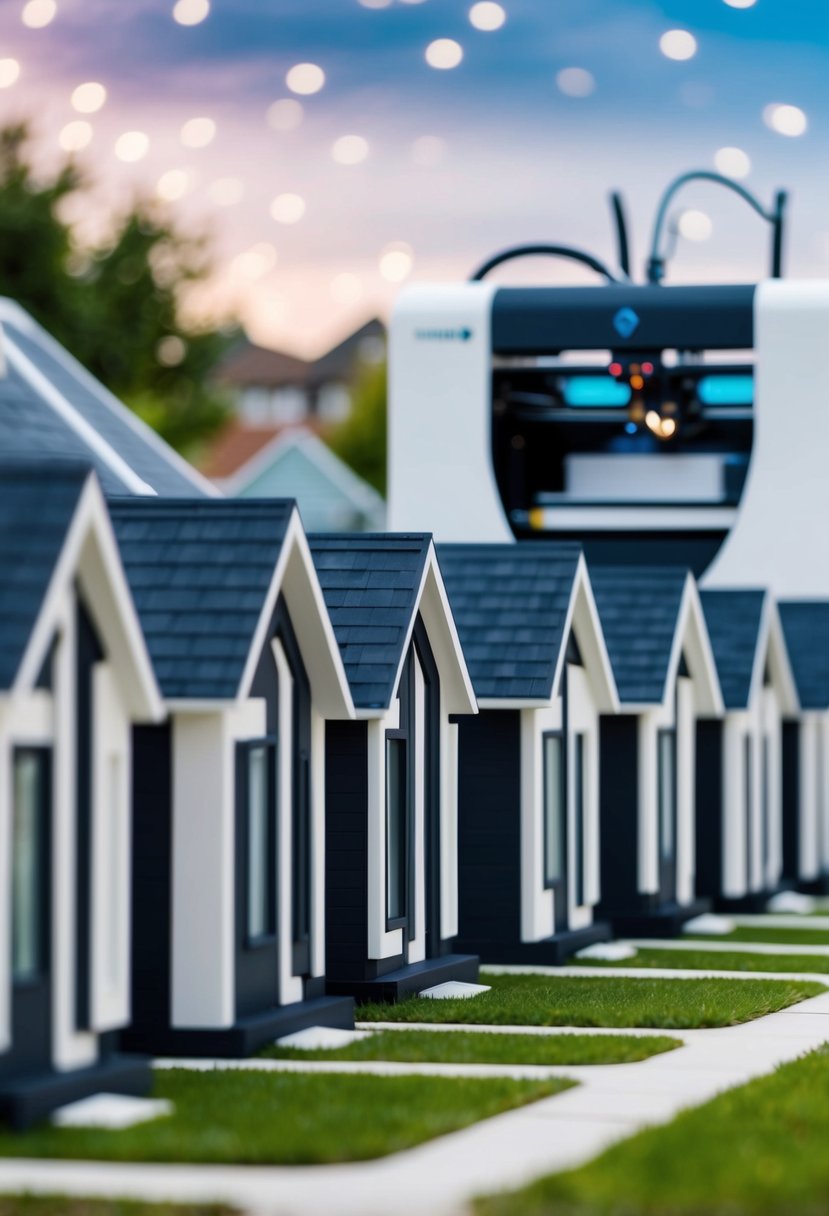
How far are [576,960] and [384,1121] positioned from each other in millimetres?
9363

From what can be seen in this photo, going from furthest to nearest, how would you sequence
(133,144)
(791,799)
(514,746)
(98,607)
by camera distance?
(791,799)
(133,144)
(514,746)
(98,607)

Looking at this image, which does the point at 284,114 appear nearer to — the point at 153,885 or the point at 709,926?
the point at 709,926

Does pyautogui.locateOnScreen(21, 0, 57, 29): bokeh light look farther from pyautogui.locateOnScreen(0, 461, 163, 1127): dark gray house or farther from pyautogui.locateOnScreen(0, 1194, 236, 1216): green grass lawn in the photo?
pyautogui.locateOnScreen(0, 1194, 236, 1216): green grass lawn

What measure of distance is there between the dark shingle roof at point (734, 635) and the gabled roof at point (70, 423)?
5913 mm

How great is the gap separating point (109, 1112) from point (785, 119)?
2008 centimetres

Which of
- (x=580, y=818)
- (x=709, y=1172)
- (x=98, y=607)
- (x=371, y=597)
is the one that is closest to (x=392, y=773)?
(x=371, y=597)

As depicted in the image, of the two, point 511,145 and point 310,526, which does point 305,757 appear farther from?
point 310,526

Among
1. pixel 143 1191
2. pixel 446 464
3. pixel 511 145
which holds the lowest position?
pixel 143 1191

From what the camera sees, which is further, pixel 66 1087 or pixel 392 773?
pixel 392 773

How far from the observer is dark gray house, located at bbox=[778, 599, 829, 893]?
2958 cm

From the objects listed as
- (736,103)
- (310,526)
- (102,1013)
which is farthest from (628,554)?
(310,526)

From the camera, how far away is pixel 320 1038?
14203mm

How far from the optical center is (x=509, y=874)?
64.6 ft

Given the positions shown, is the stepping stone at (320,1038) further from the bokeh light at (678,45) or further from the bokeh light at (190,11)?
the bokeh light at (678,45)
